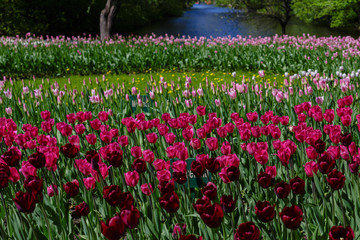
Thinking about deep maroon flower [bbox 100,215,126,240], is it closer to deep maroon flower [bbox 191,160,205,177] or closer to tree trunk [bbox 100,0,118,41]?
deep maroon flower [bbox 191,160,205,177]

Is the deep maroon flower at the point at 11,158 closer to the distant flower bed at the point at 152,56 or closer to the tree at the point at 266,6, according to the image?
the distant flower bed at the point at 152,56

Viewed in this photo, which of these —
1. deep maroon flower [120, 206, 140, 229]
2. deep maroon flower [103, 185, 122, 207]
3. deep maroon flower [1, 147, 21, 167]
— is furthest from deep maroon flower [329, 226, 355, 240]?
deep maroon flower [1, 147, 21, 167]

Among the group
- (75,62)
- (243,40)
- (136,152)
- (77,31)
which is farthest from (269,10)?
(136,152)

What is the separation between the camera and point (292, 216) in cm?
165

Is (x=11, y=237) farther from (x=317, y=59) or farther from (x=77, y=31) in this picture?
(x=77, y=31)

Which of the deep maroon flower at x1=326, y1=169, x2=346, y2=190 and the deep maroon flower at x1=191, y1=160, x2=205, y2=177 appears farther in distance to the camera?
the deep maroon flower at x1=191, y1=160, x2=205, y2=177

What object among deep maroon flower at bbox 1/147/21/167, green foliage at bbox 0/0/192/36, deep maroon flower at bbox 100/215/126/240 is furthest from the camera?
green foliage at bbox 0/0/192/36

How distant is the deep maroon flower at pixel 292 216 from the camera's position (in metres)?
1.62

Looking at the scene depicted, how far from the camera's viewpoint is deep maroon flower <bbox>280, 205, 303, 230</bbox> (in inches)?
64.0

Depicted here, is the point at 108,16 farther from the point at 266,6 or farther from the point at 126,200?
the point at 126,200

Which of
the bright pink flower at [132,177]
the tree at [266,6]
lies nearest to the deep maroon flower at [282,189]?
the bright pink flower at [132,177]

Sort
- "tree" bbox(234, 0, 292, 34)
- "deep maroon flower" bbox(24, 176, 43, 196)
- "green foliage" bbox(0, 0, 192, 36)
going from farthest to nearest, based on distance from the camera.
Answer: "green foliage" bbox(0, 0, 192, 36) → "tree" bbox(234, 0, 292, 34) → "deep maroon flower" bbox(24, 176, 43, 196)

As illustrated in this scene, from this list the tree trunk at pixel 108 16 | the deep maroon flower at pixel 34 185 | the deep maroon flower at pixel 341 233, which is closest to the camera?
the deep maroon flower at pixel 341 233

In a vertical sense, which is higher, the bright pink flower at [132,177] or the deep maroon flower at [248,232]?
the deep maroon flower at [248,232]
